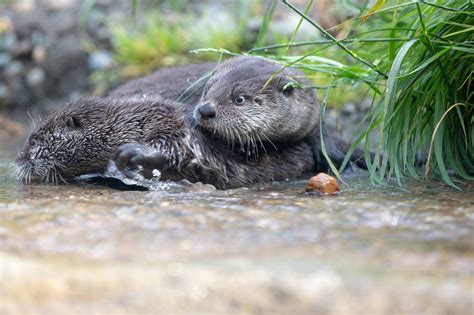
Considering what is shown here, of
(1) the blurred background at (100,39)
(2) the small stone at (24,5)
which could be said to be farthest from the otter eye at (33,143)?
(2) the small stone at (24,5)

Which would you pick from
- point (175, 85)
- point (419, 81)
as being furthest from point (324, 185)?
point (175, 85)

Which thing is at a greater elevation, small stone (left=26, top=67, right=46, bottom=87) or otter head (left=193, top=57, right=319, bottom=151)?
small stone (left=26, top=67, right=46, bottom=87)

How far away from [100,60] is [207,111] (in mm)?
3944

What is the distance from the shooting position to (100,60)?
6.98 m

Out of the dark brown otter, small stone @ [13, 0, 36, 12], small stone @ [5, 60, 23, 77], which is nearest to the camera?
the dark brown otter

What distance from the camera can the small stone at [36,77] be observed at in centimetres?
729

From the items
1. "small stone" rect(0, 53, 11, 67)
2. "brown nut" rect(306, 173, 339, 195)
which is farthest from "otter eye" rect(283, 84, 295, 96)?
"small stone" rect(0, 53, 11, 67)

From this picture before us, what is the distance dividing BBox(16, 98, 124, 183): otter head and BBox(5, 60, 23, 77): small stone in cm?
425

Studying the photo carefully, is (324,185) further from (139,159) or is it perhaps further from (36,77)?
(36,77)

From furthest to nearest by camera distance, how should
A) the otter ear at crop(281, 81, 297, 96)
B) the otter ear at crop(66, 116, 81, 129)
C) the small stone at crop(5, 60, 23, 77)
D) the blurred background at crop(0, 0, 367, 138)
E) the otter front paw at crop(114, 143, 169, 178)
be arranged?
the small stone at crop(5, 60, 23, 77), the blurred background at crop(0, 0, 367, 138), the otter ear at crop(281, 81, 297, 96), the otter ear at crop(66, 116, 81, 129), the otter front paw at crop(114, 143, 169, 178)

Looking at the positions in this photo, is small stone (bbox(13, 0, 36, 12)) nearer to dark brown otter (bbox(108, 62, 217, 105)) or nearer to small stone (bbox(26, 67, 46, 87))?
small stone (bbox(26, 67, 46, 87))

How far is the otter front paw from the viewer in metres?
3.04

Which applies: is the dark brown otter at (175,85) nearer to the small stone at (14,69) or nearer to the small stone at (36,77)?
the small stone at (36,77)

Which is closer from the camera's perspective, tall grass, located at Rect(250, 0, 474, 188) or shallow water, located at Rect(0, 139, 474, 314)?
shallow water, located at Rect(0, 139, 474, 314)
